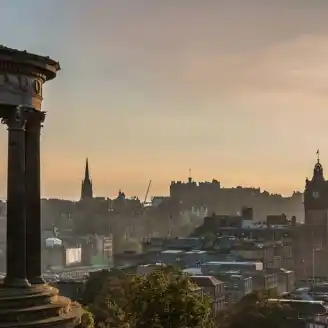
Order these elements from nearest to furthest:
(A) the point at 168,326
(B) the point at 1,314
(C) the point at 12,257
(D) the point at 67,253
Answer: (B) the point at 1,314
(C) the point at 12,257
(A) the point at 168,326
(D) the point at 67,253

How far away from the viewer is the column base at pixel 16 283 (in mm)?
17438

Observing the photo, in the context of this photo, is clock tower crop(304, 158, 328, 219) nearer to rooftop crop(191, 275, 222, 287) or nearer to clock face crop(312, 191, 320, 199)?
clock face crop(312, 191, 320, 199)

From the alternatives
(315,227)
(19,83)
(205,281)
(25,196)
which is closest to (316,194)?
(315,227)

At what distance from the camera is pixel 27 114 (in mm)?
18188

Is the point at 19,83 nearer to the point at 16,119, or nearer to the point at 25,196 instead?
the point at 16,119

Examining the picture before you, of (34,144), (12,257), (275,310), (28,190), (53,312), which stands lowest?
(275,310)

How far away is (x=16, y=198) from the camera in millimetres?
17875

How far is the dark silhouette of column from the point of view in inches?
724

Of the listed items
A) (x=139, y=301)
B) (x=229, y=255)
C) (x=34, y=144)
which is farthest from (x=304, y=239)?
(x=34, y=144)

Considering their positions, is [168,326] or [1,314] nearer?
[1,314]

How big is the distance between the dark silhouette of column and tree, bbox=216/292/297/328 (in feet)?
125

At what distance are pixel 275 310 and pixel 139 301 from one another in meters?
30.1

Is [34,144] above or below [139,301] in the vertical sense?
above

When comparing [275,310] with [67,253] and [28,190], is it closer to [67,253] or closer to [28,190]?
[28,190]
